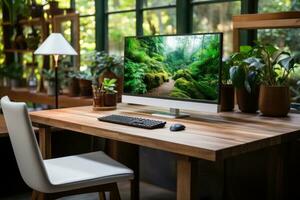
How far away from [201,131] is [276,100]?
63cm

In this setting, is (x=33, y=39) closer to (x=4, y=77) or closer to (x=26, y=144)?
(x=4, y=77)

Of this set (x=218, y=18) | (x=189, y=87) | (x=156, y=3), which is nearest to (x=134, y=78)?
(x=189, y=87)

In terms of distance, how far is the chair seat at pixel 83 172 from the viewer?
209 centimetres

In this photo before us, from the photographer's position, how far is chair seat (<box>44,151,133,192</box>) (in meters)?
2.09

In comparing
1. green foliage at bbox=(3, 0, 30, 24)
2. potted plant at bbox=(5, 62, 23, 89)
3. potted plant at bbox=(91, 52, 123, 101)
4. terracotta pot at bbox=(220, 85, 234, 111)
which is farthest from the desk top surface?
potted plant at bbox=(5, 62, 23, 89)

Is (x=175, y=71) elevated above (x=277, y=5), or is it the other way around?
(x=277, y=5)

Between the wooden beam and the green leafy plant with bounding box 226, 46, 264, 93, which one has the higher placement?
the green leafy plant with bounding box 226, 46, 264, 93

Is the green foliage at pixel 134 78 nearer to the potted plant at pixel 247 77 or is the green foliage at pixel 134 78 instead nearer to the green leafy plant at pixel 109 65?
the potted plant at pixel 247 77

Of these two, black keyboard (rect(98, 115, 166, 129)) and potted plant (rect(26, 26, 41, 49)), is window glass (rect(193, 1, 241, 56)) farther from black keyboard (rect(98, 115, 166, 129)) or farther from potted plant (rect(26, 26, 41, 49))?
potted plant (rect(26, 26, 41, 49))

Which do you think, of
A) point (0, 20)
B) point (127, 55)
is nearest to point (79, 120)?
point (127, 55)

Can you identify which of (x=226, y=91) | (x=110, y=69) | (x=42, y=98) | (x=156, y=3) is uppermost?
(x=156, y=3)

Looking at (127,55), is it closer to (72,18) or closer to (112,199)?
(112,199)

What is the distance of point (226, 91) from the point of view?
8.61 ft

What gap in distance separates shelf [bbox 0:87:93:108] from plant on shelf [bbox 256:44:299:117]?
2.04m
